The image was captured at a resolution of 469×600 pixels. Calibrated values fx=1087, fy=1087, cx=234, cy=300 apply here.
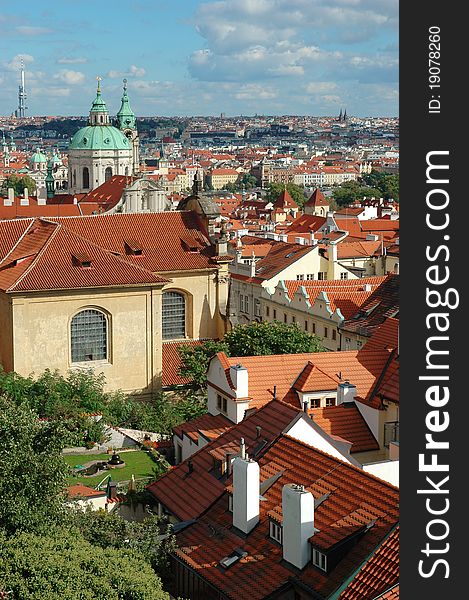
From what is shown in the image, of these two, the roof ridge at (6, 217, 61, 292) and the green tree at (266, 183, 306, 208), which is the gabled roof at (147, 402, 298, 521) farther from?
the green tree at (266, 183, 306, 208)

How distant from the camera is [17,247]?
47.8 metres

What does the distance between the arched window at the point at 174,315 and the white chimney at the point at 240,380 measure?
1698 cm

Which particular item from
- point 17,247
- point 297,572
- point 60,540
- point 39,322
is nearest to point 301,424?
point 297,572

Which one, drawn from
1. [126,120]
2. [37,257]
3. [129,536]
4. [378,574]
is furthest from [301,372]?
[126,120]

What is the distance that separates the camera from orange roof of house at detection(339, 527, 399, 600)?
743 inches

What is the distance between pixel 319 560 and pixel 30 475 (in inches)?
245

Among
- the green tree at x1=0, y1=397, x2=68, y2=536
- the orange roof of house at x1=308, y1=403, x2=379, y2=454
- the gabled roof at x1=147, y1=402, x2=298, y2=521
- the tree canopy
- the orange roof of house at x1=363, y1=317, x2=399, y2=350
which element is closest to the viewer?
the green tree at x1=0, y1=397, x2=68, y2=536

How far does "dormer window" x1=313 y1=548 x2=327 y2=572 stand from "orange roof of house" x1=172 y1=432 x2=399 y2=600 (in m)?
0.11

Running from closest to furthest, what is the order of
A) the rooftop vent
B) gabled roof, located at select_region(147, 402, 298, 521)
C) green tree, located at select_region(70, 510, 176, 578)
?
1. the rooftop vent
2. green tree, located at select_region(70, 510, 176, 578)
3. gabled roof, located at select_region(147, 402, 298, 521)

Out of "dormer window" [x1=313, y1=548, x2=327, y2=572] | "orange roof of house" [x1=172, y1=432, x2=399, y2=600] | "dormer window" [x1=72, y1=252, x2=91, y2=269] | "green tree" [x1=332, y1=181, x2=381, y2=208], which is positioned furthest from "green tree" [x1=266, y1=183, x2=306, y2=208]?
"dormer window" [x1=313, y1=548, x2=327, y2=572]

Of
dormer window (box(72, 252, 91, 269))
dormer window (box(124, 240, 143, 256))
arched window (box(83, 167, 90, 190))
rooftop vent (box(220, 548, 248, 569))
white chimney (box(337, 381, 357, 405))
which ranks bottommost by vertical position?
rooftop vent (box(220, 548, 248, 569))

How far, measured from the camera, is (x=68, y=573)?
19.1 meters

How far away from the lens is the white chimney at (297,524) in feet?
66.9

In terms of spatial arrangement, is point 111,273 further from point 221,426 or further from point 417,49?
point 417,49
